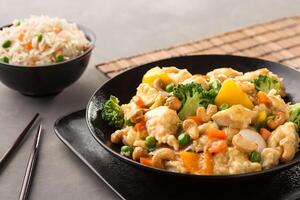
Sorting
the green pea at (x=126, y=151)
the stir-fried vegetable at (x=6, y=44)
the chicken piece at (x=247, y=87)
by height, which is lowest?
the stir-fried vegetable at (x=6, y=44)

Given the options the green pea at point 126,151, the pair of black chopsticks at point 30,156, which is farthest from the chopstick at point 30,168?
the green pea at point 126,151

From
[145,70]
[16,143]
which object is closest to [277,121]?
[145,70]

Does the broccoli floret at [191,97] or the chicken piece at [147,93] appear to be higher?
the broccoli floret at [191,97]

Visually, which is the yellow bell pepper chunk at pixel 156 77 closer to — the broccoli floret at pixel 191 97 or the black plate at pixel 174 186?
the broccoli floret at pixel 191 97

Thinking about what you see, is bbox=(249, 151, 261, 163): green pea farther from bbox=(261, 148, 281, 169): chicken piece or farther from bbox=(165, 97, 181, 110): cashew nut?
bbox=(165, 97, 181, 110): cashew nut

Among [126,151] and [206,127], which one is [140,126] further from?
[206,127]

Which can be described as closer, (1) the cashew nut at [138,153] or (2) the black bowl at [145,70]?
(1) the cashew nut at [138,153]

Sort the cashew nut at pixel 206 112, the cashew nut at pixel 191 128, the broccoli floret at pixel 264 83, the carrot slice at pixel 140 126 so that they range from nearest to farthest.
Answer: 1. the cashew nut at pixel 191 128
2. the cashew nut at pixel 206 112
3. the carrot slice at pixel 140 126
4. the broccoli floret at pixel 264 83

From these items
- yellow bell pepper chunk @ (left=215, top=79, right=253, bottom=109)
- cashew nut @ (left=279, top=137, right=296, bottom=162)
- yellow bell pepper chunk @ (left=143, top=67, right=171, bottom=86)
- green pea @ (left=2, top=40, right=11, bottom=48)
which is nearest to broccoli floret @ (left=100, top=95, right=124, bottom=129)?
yellow bell pepper chunk @ (left=143, top=67, right=171, bottom=86)
